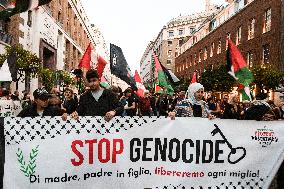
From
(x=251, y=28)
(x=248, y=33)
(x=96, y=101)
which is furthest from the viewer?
(x=248, y=33)

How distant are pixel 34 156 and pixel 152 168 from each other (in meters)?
1.53

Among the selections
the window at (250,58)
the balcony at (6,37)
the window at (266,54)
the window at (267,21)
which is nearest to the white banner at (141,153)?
the balcony at (6,37)

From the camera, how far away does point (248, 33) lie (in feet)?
112

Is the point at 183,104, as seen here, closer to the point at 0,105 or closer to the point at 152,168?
the point at 152,168

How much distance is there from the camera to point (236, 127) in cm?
521

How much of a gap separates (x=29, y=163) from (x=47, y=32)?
25.7 metres

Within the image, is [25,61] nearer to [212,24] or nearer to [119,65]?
[119,65]

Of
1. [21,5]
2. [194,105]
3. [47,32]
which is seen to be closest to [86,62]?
[21,5]

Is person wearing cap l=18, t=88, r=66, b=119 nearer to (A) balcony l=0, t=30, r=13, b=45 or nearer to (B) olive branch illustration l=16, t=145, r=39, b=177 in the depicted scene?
(B) olive branch illustration l=16, t=145, r=39, b=177

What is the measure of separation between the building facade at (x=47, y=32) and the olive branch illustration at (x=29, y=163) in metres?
13.4

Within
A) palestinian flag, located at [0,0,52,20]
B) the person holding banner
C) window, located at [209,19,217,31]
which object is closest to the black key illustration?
the person holding banner

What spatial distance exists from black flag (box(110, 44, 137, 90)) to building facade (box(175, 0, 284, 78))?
21.8m

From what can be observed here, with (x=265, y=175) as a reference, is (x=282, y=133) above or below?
above

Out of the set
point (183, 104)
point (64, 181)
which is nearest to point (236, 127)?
point (183, 104)
